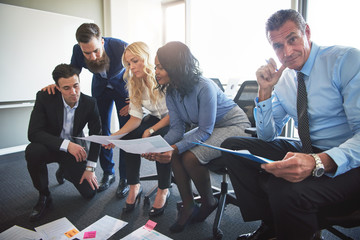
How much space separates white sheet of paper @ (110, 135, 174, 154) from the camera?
1204mm

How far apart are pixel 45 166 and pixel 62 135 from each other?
25 centimetres

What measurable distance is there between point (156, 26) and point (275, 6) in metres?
2.23

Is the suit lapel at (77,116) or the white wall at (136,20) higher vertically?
the white wall at (136,20)

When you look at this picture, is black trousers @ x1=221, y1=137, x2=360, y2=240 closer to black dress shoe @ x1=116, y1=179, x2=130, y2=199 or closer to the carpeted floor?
the carpeted floor

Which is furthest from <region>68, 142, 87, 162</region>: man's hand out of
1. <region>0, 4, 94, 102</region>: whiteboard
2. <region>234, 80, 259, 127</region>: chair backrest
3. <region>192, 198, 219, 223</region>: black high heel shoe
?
<region>0, 4, 94, 102</region>: whiteboard

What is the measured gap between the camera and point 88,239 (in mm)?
1358

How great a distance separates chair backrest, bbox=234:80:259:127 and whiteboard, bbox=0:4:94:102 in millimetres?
2568

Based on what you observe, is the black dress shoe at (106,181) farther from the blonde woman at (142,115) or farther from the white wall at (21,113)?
the white wall at (21,113)

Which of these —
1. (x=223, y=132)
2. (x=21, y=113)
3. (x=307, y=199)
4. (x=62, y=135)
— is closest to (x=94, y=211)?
(x=62, y=135)

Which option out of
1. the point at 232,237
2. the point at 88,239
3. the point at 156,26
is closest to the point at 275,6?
the point at 156,26

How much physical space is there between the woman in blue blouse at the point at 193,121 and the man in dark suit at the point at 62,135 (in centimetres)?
58

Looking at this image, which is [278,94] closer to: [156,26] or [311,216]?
[311,216]

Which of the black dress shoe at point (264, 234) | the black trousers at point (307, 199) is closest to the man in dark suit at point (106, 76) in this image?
the black dress shoe at point (264, 234)

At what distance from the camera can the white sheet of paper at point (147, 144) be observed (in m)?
1.20
